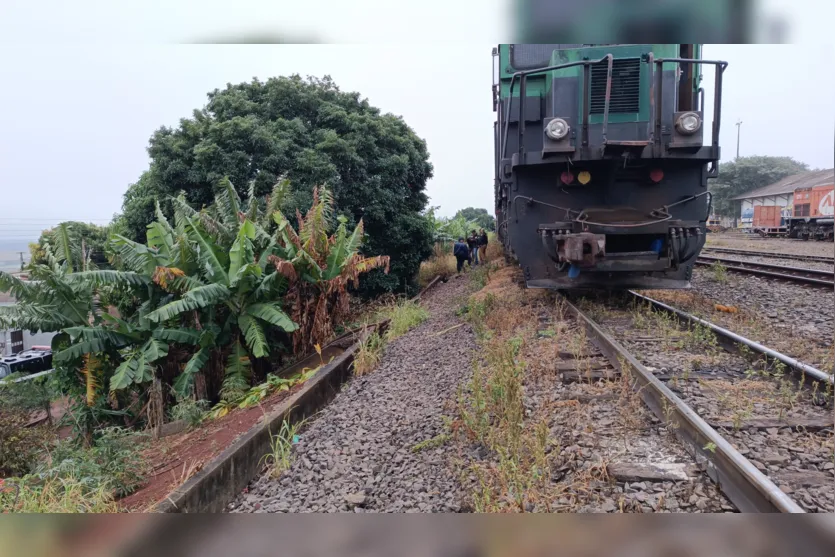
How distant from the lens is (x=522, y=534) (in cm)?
106

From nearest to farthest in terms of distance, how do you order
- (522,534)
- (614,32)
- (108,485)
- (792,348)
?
1. (522,534)
2. (614,32)
3. (108,485)
4. (792,348)

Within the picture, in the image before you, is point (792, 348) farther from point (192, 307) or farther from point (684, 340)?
point (192, 307)

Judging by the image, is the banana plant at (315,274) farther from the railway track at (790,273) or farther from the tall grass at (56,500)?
the railway track at (790,273)

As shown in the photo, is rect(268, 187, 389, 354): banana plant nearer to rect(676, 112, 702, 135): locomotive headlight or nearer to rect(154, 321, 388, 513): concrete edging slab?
rect(154, 321, 388, 513): concrete edging slab

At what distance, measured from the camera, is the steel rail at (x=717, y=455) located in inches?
89.4

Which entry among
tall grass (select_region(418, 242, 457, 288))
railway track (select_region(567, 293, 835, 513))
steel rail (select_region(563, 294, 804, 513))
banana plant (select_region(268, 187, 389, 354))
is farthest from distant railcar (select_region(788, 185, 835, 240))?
steel rail (select_region(563, 294, 804, 513))

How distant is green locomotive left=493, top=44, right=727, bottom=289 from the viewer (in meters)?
6.14

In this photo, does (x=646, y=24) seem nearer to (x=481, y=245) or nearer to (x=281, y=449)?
(x=281, y=449)

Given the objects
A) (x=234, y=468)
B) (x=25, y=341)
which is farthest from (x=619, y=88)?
(x=25, y=341)

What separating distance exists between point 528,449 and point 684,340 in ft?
10.5

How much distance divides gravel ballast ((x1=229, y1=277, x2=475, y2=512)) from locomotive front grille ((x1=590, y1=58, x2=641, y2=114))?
150 inches

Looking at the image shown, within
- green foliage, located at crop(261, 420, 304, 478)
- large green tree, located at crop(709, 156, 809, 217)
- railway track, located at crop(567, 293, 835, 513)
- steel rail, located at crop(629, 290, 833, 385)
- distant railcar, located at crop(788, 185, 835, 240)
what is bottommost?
green foliage, located at crop(261, 420, 304, 478)

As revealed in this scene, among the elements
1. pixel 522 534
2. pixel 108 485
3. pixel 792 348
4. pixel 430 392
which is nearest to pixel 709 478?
pixel 522 534

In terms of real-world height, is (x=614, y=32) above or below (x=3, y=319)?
above
